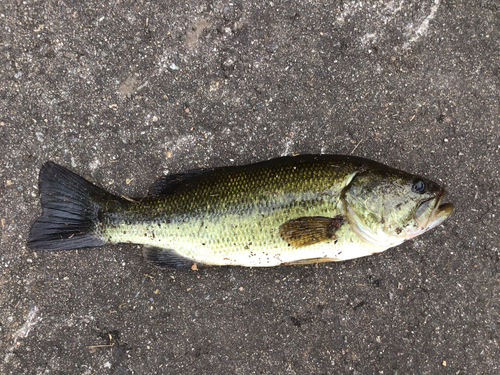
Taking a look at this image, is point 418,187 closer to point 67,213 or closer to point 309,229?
point 309,229

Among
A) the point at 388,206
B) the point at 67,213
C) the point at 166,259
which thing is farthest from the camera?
the point at 67,213

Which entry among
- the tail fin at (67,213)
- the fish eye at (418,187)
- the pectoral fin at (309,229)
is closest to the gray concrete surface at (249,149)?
the tail fin at (67,213)

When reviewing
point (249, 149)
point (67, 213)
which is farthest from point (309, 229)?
point (67, 213)

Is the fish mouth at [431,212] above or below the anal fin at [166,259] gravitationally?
above

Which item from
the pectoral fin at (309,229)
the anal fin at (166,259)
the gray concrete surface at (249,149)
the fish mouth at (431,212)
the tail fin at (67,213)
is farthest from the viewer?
the gray concrete surface at (249,149)

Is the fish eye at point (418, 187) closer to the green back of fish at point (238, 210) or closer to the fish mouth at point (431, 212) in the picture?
the fish mouth at point (431, 212)

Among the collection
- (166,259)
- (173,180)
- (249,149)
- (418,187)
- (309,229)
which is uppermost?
(418,187)

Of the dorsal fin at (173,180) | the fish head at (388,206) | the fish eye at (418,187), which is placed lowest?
the dorsal fin at (173,180)
